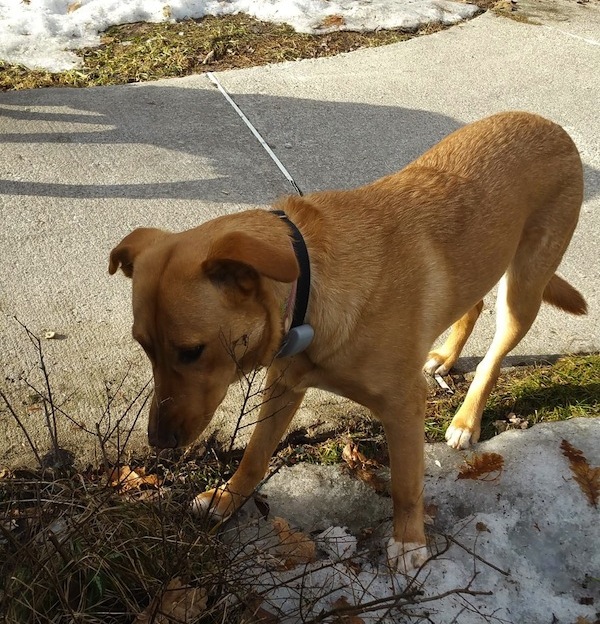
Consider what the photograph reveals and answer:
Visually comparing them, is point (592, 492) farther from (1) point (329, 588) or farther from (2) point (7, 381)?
(2) point (7, 381)

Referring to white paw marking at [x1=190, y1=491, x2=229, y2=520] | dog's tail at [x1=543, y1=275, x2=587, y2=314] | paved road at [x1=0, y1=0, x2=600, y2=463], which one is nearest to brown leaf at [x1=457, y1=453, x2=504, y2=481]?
paved road at [x1=0, y1=0, x2=600, y2=463]

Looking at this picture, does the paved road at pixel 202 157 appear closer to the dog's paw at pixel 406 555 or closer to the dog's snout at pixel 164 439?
the dog's snout at pixel 164 439

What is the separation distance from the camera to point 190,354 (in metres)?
2.51

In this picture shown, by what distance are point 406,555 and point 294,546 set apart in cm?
44

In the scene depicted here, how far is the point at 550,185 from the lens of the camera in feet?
11.4

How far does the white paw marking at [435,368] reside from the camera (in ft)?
13.3

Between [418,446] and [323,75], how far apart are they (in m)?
4.55

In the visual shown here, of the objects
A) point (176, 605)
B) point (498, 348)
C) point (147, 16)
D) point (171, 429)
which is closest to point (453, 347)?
point (498, 348)

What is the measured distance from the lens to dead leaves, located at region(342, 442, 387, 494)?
334cm

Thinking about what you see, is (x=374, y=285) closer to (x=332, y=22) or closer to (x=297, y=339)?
(x=297, y=339)

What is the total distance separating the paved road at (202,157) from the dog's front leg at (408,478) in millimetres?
729

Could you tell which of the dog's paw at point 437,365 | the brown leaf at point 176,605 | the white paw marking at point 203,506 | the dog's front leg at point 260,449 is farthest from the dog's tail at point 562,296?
the brown leaf at point 176,605

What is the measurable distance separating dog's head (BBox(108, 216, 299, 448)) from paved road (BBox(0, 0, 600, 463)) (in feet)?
2.07

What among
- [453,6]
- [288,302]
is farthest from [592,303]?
[453,6]
